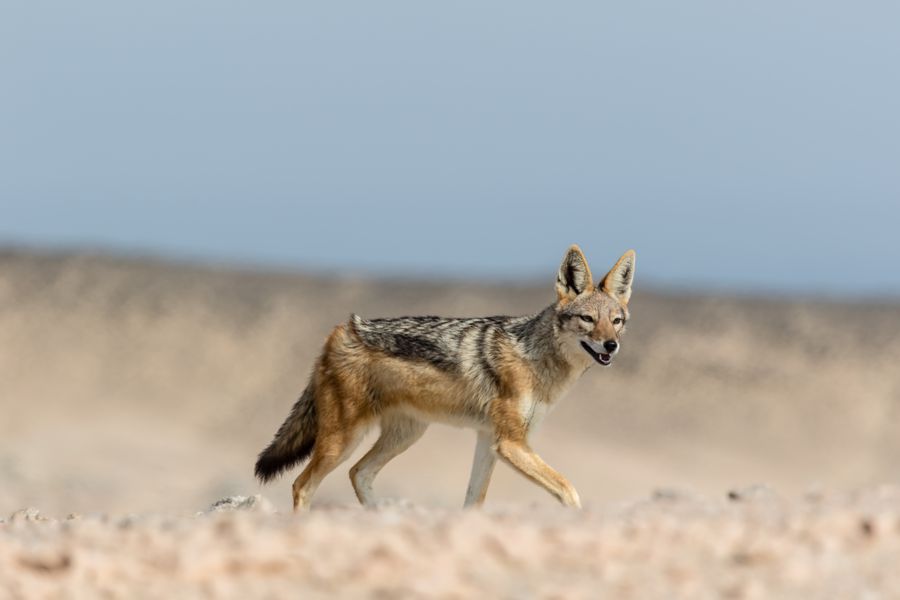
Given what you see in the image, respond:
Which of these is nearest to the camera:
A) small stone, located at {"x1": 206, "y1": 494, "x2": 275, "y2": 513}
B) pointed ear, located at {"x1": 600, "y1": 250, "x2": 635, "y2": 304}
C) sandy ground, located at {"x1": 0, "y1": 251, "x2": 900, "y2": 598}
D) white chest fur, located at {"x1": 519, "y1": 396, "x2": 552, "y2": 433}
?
small stone, located at {"x1": 206, "y1": 494, "x2": 275, "y2": 513}

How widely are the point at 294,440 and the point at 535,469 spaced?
2.20 m

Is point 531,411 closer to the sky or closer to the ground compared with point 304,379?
closer to the sky

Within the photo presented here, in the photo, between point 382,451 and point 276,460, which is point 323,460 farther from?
point 276,460

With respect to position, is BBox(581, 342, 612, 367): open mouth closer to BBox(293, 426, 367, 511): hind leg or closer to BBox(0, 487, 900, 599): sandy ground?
BBox(293, 426, 367, 511): hind leg

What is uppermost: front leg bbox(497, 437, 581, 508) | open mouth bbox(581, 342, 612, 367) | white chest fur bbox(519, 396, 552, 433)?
open mouth bbox(581, 342, 612, 367)

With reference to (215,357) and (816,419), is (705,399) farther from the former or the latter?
(215,357)

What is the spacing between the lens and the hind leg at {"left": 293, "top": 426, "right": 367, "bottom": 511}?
11242 millimetres

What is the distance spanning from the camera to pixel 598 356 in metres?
11.1

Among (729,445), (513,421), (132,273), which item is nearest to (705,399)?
(729,445)

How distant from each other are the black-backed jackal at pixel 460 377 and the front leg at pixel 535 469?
0.01 m

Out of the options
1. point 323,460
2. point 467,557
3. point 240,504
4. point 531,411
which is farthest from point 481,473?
point 467,557

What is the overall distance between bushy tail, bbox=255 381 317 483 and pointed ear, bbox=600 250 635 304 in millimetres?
2593

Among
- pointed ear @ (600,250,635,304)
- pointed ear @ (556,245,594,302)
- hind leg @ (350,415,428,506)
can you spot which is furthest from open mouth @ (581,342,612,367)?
hind leg @ (350,415,428,506)

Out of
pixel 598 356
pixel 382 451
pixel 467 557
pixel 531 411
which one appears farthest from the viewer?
pixel 382 451
